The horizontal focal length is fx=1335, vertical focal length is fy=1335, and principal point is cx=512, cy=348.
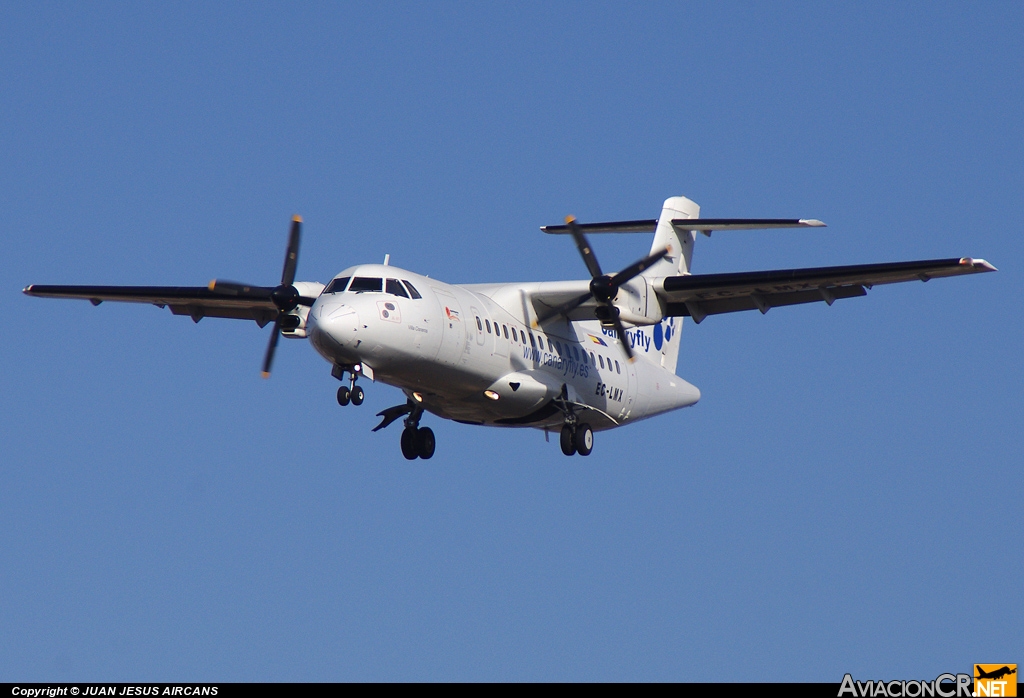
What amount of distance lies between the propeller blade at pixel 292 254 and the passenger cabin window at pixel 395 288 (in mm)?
2310

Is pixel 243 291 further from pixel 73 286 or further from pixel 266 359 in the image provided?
pixel 73 286

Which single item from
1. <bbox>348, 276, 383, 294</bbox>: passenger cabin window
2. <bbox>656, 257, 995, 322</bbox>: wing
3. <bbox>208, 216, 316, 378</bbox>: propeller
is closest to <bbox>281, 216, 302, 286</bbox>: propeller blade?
<bbox>208, 216, 316, 378</bbox>: propeller

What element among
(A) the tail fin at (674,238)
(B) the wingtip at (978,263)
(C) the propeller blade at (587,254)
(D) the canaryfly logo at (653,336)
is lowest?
(B) the wingtip at (978,263)

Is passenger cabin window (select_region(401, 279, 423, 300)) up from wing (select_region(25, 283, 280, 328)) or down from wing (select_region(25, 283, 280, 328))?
down

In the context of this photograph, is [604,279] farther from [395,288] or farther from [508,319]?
[395,288]

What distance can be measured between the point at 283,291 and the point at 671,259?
9418 millimetres

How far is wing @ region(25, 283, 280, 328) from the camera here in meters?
23.4

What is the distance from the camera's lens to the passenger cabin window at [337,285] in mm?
19781

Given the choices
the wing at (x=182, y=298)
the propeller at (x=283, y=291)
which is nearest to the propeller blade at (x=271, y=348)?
the propeller at (x=283, y=291)

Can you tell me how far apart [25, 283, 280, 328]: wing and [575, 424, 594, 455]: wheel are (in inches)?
223

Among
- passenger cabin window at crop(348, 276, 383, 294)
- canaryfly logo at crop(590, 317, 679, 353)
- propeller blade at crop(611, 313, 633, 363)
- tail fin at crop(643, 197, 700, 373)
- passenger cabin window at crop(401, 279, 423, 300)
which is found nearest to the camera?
passenger cabin window at crop(348, 276, 383, 294)

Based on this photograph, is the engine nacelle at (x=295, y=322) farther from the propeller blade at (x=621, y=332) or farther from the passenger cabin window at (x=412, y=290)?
the propeller blade at (x=621, y=332)

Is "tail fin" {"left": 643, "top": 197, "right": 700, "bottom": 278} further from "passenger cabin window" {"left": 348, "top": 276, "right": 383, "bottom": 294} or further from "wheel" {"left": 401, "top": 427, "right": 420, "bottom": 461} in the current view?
"passenger cabin window" {"left": 348, "top": 276, "right": 383, "bottom": 294}

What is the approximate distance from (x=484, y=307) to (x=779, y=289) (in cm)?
490
